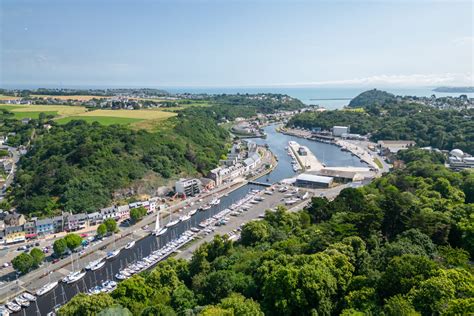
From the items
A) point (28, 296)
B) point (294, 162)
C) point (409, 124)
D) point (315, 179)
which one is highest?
point (409, 124)

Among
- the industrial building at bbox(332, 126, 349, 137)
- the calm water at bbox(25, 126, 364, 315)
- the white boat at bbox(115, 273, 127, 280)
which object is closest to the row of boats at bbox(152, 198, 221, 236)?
the calm water at bbox(25, 126, 364, 315)

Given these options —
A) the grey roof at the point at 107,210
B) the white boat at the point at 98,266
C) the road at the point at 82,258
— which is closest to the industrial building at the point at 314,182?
the road at the point at 82,258

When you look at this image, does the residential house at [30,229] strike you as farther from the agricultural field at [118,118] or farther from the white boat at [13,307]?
the agricultural field at [118,118]

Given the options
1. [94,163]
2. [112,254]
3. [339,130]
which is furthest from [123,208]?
[339,130]

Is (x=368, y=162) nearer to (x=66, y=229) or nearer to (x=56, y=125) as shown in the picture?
(x=66, y=229)

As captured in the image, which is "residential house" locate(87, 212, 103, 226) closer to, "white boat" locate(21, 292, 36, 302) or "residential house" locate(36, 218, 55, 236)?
"residential house" locate(36, 218, 55, 236)

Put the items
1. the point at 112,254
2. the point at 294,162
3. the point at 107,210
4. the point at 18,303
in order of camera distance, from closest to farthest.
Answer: the point at 18,303 < the point at 112,254 < the point at 107,210 < the point at 294,162

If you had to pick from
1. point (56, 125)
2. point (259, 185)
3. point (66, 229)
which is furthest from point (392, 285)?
point (56, 125)

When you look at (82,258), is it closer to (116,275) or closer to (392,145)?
(116,275)
